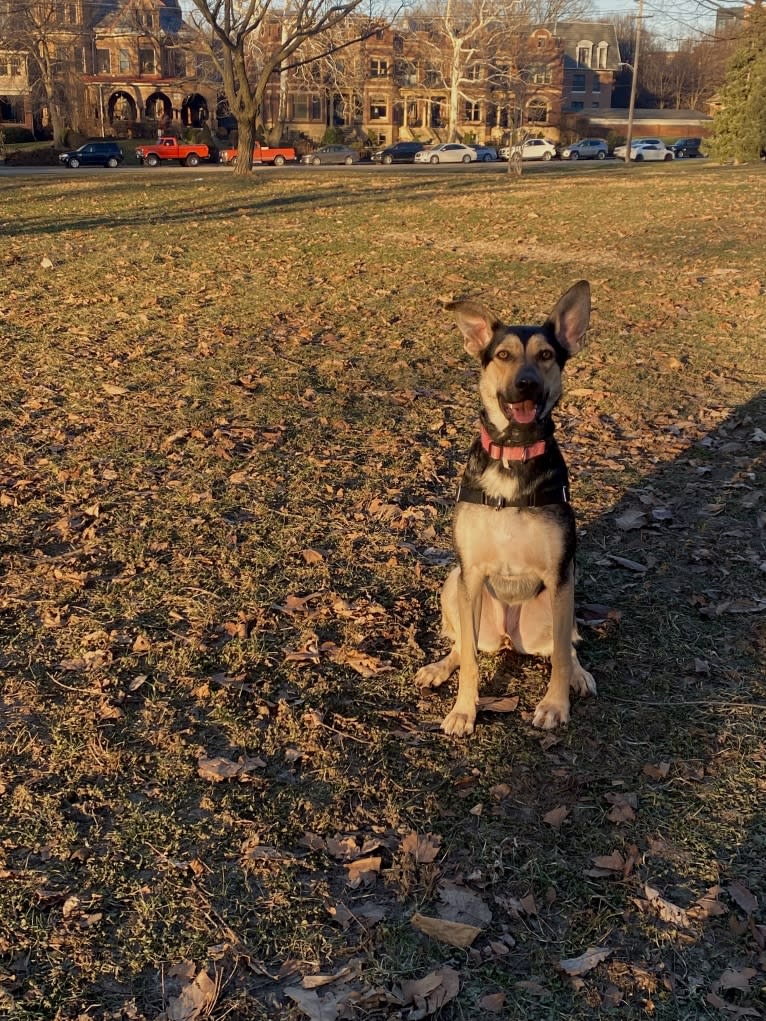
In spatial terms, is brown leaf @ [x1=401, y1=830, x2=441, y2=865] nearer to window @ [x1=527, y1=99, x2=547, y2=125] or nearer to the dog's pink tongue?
the dog's pink tongue

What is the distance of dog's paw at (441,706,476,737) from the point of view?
3.62 meters

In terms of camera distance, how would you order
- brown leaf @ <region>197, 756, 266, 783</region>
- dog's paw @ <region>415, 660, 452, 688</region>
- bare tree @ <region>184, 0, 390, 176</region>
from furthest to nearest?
1. bare tree @ <region>184, 0, 390, 176</region>
2. dog's paw @ <region>415, 660, 452, 688</region>
3. brown leaf @ <region>197, 756, 266, 783</region>

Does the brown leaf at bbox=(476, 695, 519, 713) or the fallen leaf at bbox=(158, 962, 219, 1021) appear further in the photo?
the brown leaf at bbox=(476, 695, 519, 713)

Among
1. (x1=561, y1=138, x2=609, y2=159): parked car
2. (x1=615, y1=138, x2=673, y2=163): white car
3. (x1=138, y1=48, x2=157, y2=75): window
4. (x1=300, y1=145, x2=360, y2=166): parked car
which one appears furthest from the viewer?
(x1=138, y1=48, x2=157, y2=75): window

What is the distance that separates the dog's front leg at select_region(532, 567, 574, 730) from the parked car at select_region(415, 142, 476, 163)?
2418 inches

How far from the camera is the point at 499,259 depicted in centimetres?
1319

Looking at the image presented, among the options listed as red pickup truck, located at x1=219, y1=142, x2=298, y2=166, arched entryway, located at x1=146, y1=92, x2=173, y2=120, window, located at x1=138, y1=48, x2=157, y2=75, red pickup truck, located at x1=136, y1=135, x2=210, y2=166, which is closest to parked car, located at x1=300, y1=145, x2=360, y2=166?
red pickup truck, located at x1=219, y1=142, x2=298, y2=166

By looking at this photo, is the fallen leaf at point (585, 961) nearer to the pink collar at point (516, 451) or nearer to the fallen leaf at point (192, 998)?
the fallen leaf at point (192, 998)

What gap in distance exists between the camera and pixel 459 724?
3.64 metres

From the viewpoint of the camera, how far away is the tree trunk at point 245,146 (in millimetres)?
27969

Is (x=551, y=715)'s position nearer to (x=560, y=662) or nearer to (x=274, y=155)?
(x=560, y=662)

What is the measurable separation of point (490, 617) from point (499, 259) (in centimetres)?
1020

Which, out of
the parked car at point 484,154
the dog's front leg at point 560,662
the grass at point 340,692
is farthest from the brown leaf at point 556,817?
the parked car at point 484,154

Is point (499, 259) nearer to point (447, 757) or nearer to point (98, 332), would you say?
point (98, 332)
